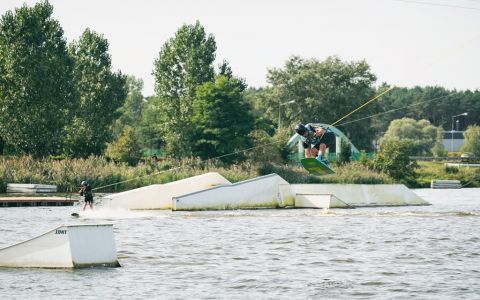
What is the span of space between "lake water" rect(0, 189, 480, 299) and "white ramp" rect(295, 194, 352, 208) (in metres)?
2.98

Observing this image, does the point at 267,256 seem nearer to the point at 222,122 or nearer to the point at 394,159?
the point at 222,122

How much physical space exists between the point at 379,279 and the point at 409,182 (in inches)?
2812

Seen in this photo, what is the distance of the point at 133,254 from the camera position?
112 ft

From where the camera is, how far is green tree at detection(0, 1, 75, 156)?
77438 mm

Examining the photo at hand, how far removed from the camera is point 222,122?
86625 mm

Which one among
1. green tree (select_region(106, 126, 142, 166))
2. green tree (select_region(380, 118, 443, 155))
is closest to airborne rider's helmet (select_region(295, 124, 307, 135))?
green tree (select_region(106, 126, 142, 166))

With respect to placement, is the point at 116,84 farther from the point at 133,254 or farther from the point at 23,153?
the point at 133,254

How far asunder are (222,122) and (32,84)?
18230 mm

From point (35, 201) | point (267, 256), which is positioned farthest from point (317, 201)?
point (267, 256)

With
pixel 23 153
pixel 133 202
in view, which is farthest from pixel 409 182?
pixel 133 202

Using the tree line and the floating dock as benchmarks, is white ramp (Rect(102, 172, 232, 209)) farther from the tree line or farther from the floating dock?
the tree line

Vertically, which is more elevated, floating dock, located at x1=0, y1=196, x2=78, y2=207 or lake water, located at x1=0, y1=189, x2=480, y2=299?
floating dock, located at x1=0, y1=196, x2=78, y2=207

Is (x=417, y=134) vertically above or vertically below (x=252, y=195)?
above

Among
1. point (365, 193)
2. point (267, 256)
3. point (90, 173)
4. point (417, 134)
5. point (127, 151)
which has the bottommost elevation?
point (267, 256)
